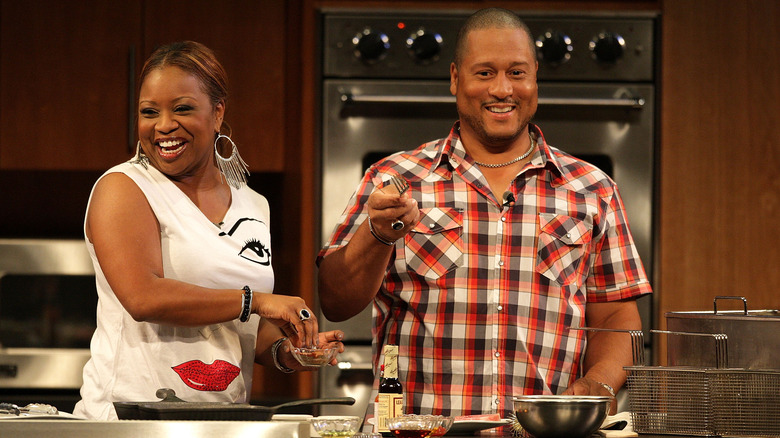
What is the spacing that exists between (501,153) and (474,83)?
16cm

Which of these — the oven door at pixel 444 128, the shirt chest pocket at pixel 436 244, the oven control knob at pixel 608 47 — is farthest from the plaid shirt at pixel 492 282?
the oven control knob at pixel 608 47

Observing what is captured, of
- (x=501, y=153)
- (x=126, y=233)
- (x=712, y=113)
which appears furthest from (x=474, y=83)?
(x=712, y=113)

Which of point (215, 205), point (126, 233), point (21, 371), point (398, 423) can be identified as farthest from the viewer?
point (21, 371)

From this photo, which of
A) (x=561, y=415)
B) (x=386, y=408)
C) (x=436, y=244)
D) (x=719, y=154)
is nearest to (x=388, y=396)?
(x=386, y=408)

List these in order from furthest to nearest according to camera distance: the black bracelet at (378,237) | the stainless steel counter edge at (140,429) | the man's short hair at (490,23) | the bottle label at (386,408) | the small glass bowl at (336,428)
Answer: the man's short hair at (490,23)
the black bracelet at (378,237)
the bottle label at (386,408)
the small glass bowl at (336,428)
the stainless steel counter edge at (140,429)

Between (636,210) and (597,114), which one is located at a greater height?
(597,114)

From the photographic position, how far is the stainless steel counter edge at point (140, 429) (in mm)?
1136

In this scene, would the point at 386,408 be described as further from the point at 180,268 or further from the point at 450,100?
the point at 450,100

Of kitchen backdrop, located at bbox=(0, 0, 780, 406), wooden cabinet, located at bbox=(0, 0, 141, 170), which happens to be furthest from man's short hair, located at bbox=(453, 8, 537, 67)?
wooden cabinet, located at bbox=(0, 0, 141, 170)

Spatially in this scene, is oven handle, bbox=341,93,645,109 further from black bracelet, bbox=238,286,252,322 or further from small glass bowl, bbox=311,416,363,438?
small glass bowl, bbox=311,416,363,438

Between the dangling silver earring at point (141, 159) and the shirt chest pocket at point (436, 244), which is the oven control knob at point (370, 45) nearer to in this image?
the shirt chest pocket at point (436, 244)

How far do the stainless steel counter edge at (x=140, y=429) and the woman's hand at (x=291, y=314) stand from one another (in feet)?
1.35

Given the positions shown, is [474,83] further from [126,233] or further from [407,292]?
[126,233]

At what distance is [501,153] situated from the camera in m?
2.01
